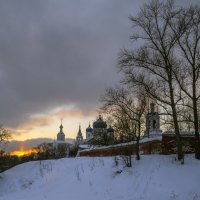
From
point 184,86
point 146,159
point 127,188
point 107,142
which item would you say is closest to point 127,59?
point 184,86

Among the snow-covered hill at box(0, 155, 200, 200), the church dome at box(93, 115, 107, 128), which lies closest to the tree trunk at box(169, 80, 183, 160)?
the snow-covered hill at box(0, 155, 200, 200)

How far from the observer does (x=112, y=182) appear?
78.4 ft

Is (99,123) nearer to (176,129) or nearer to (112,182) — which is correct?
(176,129)

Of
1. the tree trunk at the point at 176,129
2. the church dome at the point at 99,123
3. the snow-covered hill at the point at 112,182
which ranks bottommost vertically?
the snow-covered hill at the point at 112,182

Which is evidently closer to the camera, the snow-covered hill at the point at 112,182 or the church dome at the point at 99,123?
the snow-covered hill at the point at 112,182

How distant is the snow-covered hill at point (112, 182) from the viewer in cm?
2092

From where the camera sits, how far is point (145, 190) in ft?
69.3

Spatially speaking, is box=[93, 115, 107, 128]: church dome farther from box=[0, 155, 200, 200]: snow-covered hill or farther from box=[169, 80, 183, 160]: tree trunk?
box=[169, 80, 183, 160]: tree trunk

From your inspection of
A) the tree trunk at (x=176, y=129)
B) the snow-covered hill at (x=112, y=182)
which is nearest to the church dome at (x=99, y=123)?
the snow-covered hill at (x=112, y=182)

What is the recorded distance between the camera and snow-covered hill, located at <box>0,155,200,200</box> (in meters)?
20.9

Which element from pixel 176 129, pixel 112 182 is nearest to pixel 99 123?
pixel 176 129

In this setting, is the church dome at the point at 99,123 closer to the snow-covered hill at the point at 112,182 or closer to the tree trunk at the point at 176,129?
the snow-covered hill at the point at 112,182

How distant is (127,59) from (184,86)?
180 inches

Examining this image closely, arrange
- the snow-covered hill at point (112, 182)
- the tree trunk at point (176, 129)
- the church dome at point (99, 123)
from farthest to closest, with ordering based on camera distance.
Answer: the church dome at point (99, 123) → the tree trunk at point (176, 129) → the snow-covered hill at point (112, 182)
